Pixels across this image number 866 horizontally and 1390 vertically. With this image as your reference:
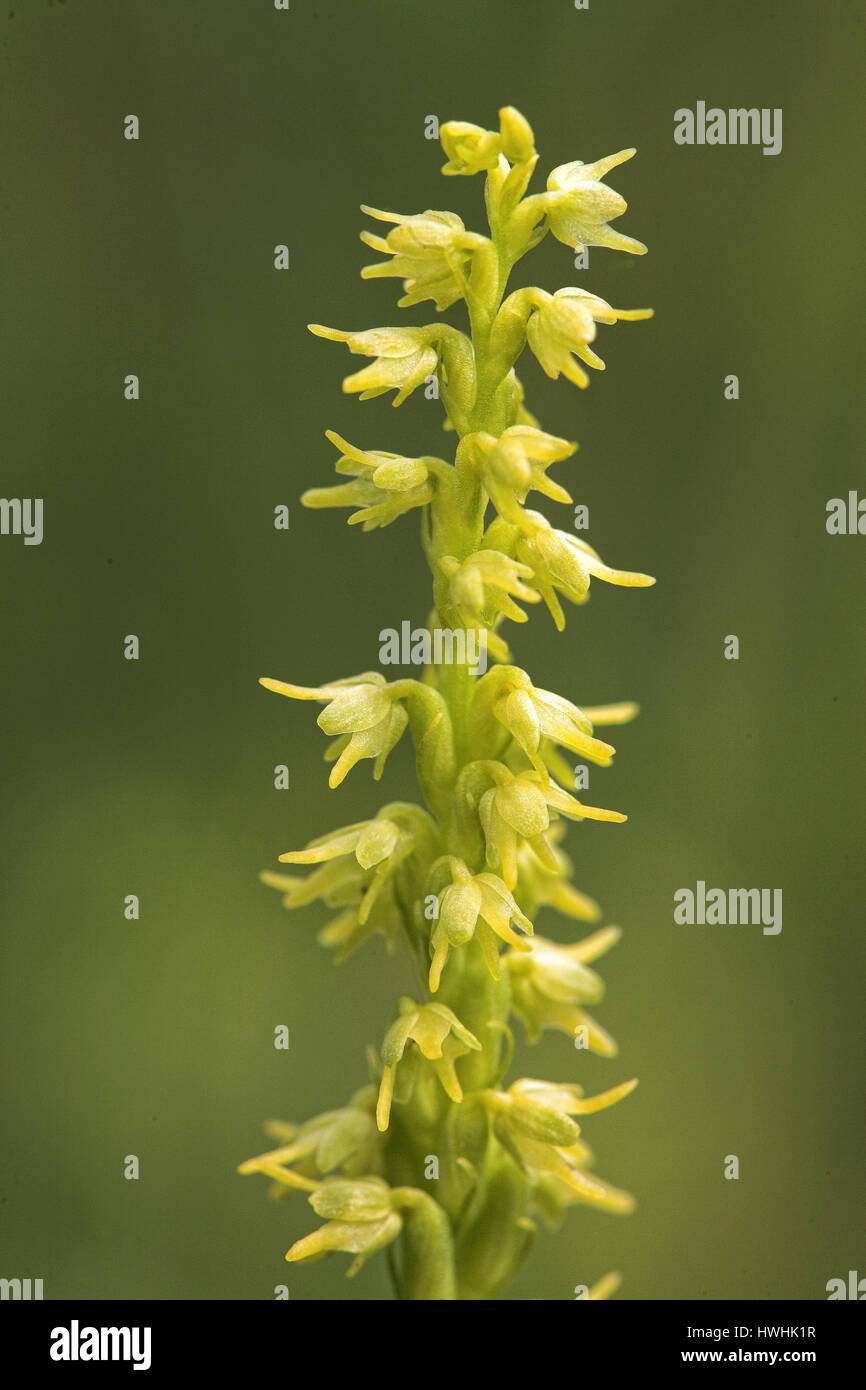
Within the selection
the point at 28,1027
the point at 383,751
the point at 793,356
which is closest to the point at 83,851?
the point at 28,1027

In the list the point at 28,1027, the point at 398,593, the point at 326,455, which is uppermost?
the point at 326,455

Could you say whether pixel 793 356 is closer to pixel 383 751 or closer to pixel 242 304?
pixel 242 304

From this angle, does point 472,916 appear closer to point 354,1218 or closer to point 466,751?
point 466,751

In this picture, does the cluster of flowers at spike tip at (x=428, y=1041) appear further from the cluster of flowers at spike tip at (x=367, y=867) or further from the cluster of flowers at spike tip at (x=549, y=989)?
the cluster of flowers at spike tip at (x=549, y=989)

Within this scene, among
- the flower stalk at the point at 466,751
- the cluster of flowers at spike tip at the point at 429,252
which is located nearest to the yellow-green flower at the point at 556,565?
the flower stalk at the point at 466,751

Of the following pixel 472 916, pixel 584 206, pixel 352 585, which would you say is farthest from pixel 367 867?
pixel 352 585

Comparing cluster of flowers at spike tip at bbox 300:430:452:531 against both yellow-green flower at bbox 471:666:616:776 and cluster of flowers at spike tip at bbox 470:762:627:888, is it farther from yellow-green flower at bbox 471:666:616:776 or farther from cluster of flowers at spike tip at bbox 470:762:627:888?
cluster of flowers at spike tip at bbox 470:762:627:888
